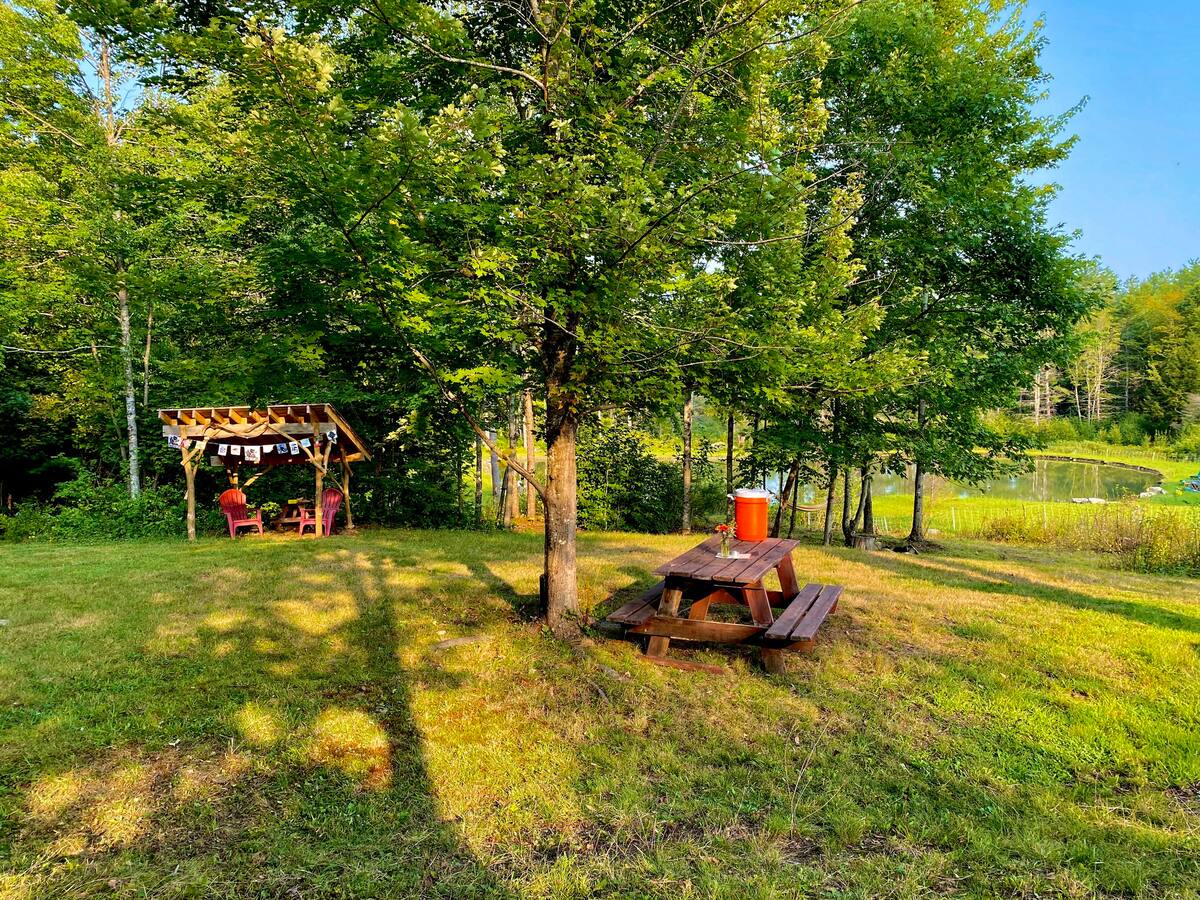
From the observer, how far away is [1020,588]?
705cm

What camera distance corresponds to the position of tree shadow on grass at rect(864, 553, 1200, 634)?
5590 mm

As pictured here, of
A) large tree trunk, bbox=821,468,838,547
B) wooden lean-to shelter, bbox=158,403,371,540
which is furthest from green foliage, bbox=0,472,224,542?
large tree trunk, bbox=821,468,838,547

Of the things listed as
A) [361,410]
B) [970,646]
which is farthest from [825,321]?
[361,410]

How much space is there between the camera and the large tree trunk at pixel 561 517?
479 cm

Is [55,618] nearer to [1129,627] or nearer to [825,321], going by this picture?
[825,321]

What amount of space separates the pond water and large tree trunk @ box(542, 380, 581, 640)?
58.9 feet

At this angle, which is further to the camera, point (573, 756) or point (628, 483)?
point (628, 483)

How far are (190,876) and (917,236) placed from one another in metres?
11.6

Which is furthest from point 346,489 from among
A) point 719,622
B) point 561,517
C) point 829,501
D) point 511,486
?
point 829,501

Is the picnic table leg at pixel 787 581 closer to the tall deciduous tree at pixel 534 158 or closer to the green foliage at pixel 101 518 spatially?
the tall deciduous tree at pixel 534 158

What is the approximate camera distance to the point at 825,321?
5.18 metres

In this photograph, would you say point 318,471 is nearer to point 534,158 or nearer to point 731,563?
point 731,563

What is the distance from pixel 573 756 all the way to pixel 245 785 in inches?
60.7

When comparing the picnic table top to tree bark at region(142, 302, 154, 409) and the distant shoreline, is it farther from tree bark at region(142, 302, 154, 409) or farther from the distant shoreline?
the distant shoreline
